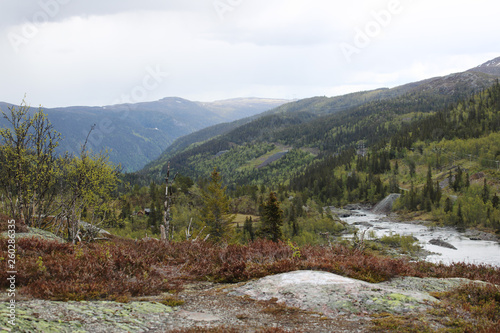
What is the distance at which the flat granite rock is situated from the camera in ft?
25.8

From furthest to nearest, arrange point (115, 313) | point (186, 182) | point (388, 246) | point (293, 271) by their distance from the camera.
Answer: point (186, 182)
point (388, 246)
point (293, 271)
point (115, 313)

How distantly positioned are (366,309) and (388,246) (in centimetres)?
5634

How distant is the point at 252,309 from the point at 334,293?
2.28m

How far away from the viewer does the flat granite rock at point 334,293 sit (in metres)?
7.86

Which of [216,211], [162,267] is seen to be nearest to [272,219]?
[216,211]

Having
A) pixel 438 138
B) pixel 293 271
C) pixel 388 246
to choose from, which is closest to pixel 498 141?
pixel 438 138

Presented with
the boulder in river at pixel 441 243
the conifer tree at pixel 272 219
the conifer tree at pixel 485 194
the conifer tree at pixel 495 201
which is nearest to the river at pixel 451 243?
the boulder in river at pixel 441 243

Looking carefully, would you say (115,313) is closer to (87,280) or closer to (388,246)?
(87,280)

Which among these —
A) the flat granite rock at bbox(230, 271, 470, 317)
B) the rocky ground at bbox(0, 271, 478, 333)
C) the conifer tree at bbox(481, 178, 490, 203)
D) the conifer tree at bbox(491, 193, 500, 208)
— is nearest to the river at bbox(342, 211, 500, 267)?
the conifer tree at bbox(491, 193, 500, 208)

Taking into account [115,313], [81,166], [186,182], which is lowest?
[186,182]

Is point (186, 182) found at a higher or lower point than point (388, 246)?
higher

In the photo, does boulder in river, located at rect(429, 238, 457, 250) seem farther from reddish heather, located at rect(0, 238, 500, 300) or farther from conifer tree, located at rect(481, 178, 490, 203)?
reddish heather, located at rect(0, 238, 500, 300)

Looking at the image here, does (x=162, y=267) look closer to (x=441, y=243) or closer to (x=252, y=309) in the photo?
(x=252, y=309)

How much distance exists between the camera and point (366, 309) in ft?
25.5
